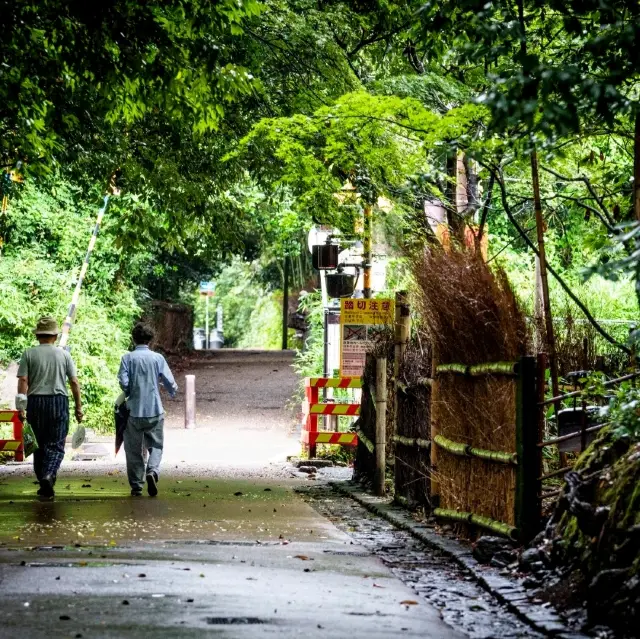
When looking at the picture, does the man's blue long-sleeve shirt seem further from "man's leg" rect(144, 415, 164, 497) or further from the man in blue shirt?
"man's leg" rect(144, 415, 164, 497)

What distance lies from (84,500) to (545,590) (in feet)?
22.9

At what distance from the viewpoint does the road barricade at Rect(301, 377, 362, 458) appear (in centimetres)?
2033

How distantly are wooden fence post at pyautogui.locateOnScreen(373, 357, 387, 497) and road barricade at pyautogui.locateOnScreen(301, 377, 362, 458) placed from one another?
436 cm

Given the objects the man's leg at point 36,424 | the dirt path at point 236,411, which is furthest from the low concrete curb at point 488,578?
the dirt path at point 236,411

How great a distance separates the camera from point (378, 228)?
2272 centimetres

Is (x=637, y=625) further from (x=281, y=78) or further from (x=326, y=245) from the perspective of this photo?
(x=326, y=245)

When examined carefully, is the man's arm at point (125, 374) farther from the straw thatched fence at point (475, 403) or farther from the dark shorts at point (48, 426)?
the straw thatched fence at point (475, 403)

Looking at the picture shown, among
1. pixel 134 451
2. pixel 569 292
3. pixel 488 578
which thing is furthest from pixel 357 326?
pixel 488 578

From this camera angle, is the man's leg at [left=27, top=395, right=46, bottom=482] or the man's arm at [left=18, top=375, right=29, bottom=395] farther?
the man's arm at [left=18, top=375, right=29, bottom=395]

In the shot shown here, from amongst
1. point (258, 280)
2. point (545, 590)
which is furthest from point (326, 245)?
point (258, 280)

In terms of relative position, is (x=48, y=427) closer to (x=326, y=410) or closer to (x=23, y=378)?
(x=23, y=378)

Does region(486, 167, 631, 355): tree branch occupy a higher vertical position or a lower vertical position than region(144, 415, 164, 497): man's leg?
higher

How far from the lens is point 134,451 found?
1518 cm

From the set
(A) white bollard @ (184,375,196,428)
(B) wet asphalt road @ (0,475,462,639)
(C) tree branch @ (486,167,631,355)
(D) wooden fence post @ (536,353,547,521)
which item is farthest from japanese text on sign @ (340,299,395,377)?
(D) wooden fence post @ (536,353,547,521)
